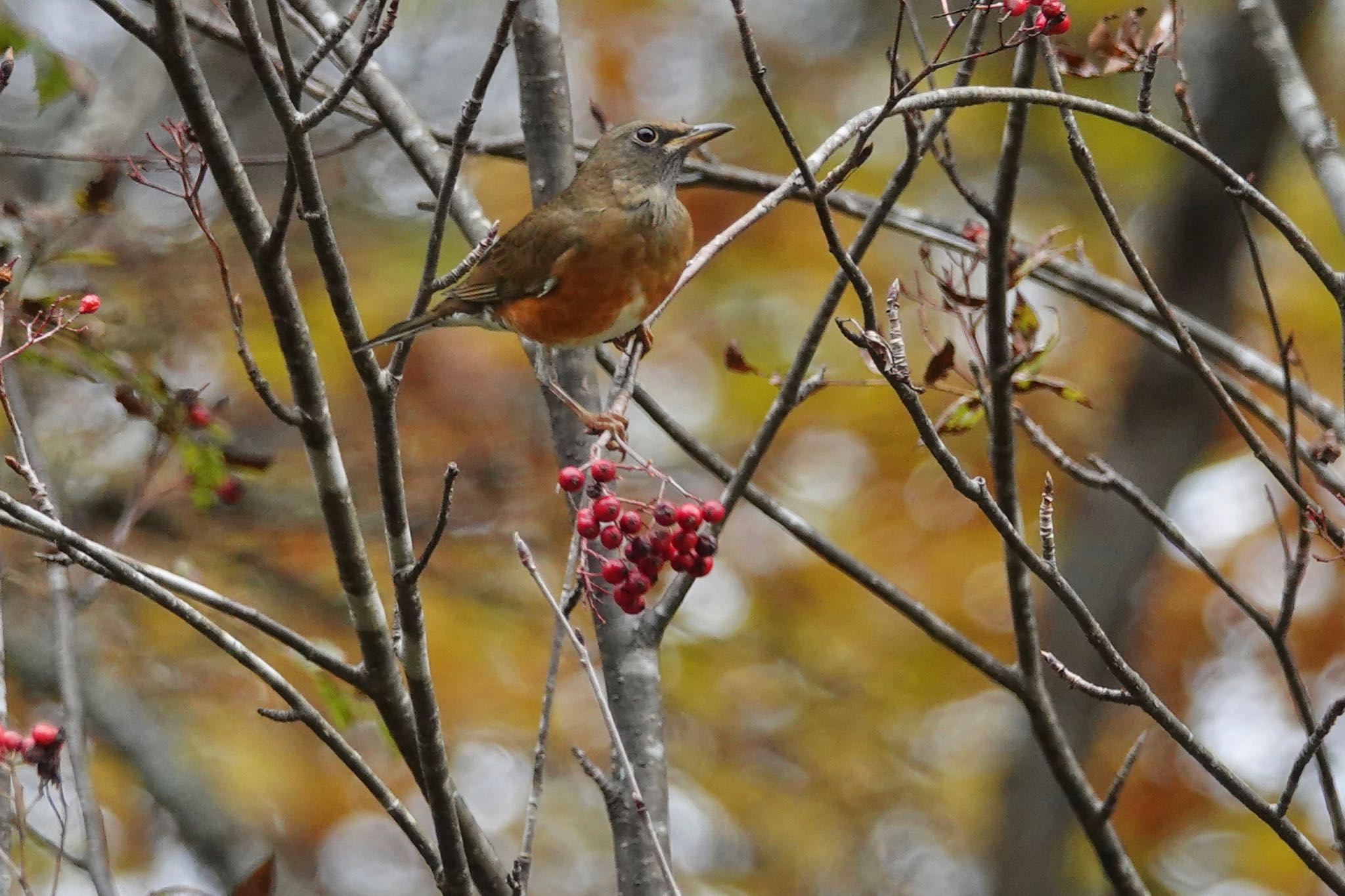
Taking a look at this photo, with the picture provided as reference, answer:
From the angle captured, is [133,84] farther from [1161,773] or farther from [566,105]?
[1161,773]

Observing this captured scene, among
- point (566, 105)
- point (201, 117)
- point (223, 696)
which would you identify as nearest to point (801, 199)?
point (566, 105)

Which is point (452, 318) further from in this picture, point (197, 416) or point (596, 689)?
point (596, 689)

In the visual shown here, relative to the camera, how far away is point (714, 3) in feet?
34.4

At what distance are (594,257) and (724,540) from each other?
4.85 meters

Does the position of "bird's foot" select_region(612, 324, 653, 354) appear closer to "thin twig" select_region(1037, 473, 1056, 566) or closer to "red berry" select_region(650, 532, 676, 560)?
"red berry" select_region(650, 532, 676, 560)

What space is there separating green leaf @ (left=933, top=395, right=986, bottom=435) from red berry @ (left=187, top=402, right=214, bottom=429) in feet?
6.67

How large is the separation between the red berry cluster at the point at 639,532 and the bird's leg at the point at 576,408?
0.14 meters

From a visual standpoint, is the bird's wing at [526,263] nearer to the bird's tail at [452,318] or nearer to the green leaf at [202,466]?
the bird's tail at [452,318]

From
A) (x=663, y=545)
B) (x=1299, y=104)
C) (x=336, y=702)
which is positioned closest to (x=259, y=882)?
(x=336, y=702)

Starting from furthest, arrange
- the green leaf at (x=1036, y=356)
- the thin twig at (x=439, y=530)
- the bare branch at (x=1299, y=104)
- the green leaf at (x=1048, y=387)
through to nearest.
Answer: the bare branch at (x=1299, y=104), the green leaf at (x=1048, y=387), the green leaf at (x=1036, y=356), the thin twig at (x=439, y=530)

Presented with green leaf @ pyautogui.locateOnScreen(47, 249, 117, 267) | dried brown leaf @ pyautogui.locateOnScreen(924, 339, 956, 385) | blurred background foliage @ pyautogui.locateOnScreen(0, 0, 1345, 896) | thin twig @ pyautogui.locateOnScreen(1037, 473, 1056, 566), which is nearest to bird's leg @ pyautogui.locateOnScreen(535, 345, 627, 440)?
dried brown leaf @ pyautogui.locateOnScreen(924, 339, 956, 385)

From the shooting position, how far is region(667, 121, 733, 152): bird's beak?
502 centimetres

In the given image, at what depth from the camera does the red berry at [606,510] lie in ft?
10.1

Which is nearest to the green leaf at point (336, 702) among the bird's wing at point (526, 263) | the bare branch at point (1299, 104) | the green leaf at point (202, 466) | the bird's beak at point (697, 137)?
the green leaf at point (202, 466)
